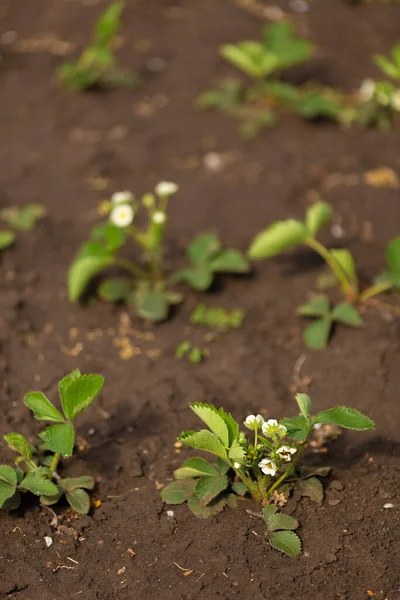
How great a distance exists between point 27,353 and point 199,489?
1063 mm

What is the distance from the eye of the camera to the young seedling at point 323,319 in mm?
2918

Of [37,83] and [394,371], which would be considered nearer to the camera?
[394,371]

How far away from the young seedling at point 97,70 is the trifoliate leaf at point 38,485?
2851mm

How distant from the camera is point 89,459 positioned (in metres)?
2.49

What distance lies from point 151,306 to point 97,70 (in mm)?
2206

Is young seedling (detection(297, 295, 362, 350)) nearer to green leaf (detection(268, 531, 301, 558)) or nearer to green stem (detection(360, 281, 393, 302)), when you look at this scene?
green stem (detection(360, 281, 393, 302))

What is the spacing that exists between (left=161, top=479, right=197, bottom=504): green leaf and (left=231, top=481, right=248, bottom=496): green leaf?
0.42 ft

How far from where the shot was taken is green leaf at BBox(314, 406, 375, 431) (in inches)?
81.3

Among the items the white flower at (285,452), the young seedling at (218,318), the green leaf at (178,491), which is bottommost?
the young seedling at (218,318)

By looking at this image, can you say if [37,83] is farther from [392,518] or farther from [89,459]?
[392,518]

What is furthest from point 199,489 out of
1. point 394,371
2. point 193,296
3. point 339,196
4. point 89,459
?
point 339,196

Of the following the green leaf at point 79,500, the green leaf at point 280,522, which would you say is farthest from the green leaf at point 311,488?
the green leaf at point 79,500

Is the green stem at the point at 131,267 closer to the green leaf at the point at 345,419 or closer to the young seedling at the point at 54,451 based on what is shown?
the young seedling at the point at 54,451

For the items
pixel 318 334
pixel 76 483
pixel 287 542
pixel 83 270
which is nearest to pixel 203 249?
pixel 83 270
